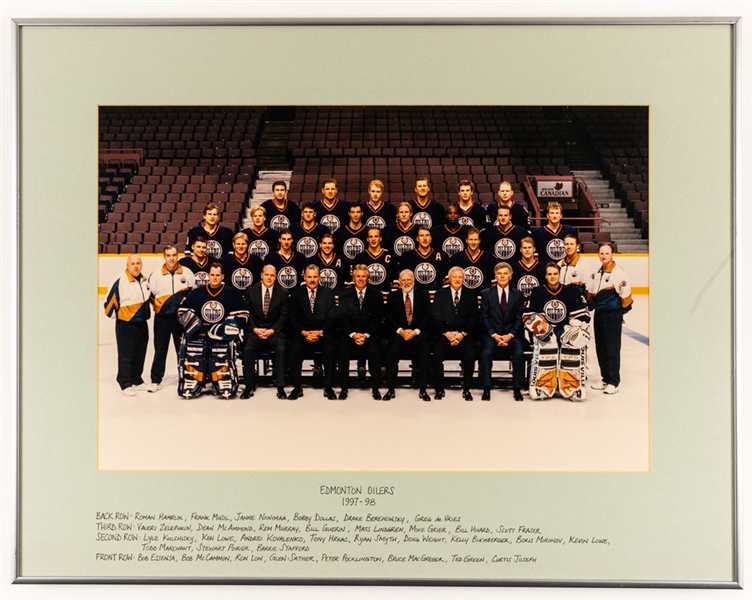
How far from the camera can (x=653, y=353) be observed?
6.15 feet

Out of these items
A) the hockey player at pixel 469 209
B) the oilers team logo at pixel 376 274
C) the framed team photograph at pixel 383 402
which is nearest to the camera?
the framed team photograph at pixel 383 402

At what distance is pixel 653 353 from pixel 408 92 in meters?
1.22

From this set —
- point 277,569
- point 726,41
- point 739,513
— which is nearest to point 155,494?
point 277,569

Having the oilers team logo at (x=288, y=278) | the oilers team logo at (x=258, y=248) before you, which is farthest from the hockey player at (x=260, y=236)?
the oilers team logo at (x=288, y=278)

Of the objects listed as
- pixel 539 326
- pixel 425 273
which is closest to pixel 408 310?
pixel 425 273

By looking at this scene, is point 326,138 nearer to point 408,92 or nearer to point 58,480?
point 408,92

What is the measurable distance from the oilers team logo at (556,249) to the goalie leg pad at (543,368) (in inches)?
12.0

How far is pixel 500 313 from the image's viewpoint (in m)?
2.15

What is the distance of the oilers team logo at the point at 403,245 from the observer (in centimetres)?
215

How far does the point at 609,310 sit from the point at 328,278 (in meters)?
1.04

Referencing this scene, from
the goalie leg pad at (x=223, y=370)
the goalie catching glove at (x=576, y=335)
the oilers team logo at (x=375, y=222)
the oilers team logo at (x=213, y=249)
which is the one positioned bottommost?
the goalie leg pad at (x=223, y=370)

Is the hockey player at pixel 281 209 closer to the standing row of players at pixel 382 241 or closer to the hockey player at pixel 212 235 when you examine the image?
the standing row of players at pixel 382 241

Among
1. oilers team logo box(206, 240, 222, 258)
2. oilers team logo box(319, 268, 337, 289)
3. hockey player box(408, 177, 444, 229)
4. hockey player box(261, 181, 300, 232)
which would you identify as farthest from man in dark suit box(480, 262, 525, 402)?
oilers team logo box(206, 240, 222, 258)

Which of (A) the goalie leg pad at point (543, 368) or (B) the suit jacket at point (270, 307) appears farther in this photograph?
(B) the suit jacket at point (270, 307)
